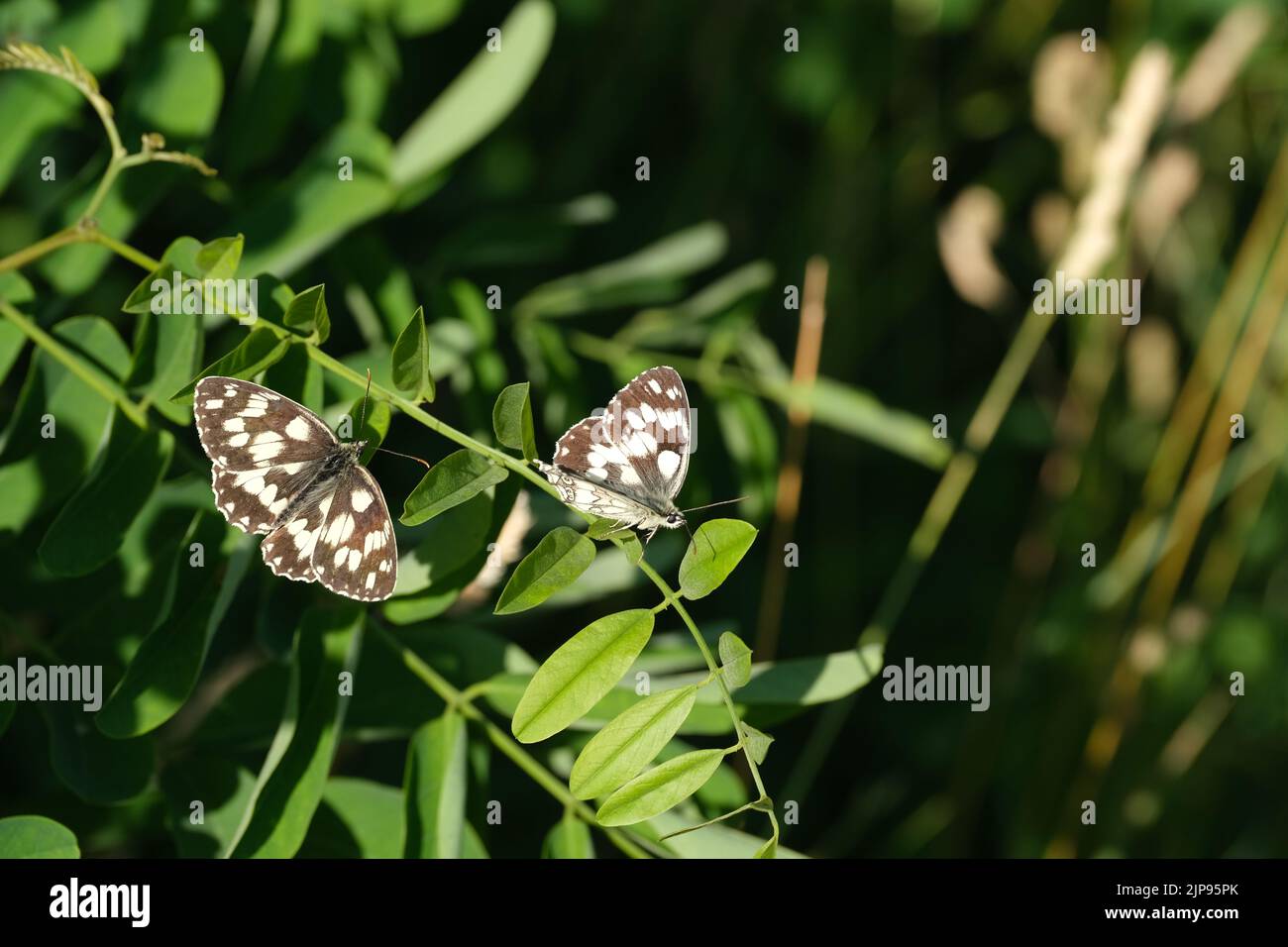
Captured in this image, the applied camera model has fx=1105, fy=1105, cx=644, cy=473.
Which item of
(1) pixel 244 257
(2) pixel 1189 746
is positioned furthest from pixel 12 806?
(2) pixel 1189 746

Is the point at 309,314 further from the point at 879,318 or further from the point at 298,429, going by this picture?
the point at 879,318

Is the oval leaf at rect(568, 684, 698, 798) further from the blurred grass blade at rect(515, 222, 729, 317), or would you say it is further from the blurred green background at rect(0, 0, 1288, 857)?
the blurred grass blade at rect(515, 222, 729, 317)

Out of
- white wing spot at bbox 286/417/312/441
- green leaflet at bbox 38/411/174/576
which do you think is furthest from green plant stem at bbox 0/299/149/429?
white wing spot at bbox 286/417/312/441

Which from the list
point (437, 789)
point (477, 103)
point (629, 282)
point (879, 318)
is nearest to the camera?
point (437, 789)

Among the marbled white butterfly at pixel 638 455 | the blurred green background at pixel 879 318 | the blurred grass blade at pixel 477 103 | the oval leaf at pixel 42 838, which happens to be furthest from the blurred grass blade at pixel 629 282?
the oval leaf at pixel 42 838

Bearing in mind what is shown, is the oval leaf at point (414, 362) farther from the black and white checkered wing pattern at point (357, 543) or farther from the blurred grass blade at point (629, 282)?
the blurred grass blade at point (629, 282)

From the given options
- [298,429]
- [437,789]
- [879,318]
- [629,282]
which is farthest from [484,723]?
[879,318]

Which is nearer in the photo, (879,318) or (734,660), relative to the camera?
(734,660)
